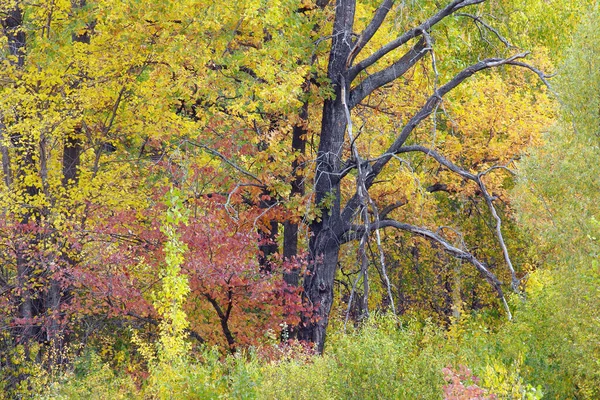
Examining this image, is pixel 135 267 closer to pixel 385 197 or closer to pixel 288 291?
pixel 288 291

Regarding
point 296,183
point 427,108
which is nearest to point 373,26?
point 427,108

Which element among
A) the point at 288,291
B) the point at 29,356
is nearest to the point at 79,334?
the point at 29,356

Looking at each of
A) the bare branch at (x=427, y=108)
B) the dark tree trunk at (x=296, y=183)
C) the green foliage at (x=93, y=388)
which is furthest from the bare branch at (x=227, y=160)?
the green foliage at (x=93, y=388)

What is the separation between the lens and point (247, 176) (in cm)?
1410

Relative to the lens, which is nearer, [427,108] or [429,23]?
[429,23]

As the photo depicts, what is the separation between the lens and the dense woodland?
36.7 feet

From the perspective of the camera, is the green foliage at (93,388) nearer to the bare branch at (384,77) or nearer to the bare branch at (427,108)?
the bare branch at (427,108)

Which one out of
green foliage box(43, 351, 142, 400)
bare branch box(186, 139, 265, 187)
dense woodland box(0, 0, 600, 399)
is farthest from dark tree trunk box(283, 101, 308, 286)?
green foliage box(43, 351, 142, 400)

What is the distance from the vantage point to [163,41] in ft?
45.2

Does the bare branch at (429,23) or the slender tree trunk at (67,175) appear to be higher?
the bare branch at (429,23)

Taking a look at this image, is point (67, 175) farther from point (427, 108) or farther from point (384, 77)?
point (427, 108)

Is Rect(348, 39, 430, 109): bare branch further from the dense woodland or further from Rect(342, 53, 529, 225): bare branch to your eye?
Rect(342, 53, 529, 225): bare branch

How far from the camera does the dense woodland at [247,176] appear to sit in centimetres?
1118

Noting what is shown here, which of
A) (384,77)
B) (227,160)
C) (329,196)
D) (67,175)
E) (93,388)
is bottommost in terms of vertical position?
(93,388)
